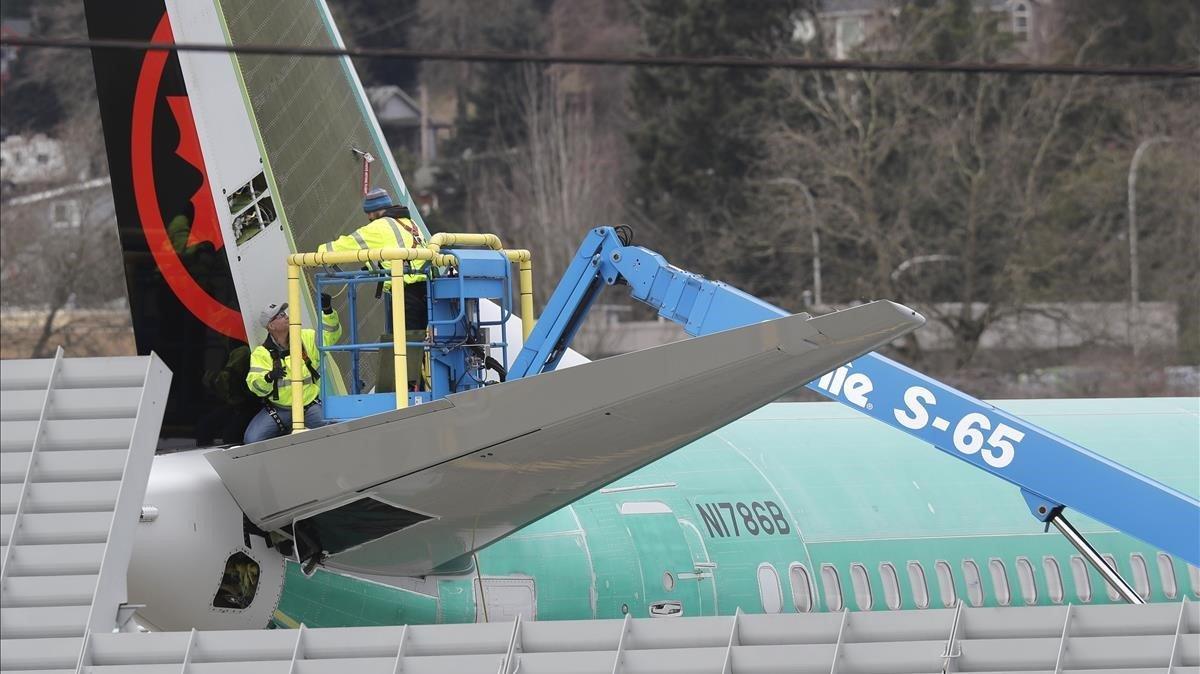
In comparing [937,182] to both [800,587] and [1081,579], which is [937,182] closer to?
[1081,579]

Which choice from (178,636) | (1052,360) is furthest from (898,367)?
(1052,360)

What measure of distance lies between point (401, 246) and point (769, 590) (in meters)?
4.79

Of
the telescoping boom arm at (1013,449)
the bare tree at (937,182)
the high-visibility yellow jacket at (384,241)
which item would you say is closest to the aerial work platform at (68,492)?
the high-visibility yellow jacket at (384,241)

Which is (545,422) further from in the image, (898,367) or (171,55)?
(171,55)

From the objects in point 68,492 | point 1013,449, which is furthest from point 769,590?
point 68,492

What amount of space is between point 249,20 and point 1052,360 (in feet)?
112

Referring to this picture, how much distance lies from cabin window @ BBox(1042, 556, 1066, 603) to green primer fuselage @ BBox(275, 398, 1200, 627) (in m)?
0.02

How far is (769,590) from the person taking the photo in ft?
49.5

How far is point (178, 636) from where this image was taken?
371 inches

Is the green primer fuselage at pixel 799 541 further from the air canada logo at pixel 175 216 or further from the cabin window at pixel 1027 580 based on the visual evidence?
the air canada logo at pixel 175 216

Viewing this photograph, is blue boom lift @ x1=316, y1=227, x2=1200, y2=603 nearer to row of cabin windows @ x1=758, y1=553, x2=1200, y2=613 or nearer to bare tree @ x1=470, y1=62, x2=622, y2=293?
row of cabin windows @ x1=758, y1=553, x2=1200, y2=613

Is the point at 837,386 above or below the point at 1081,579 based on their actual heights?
above

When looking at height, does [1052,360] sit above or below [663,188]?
below

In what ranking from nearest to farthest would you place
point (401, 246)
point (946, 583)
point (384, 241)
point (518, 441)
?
point (518, 441)
point (384, 241)
point (401, 246)
point (946, 583)
